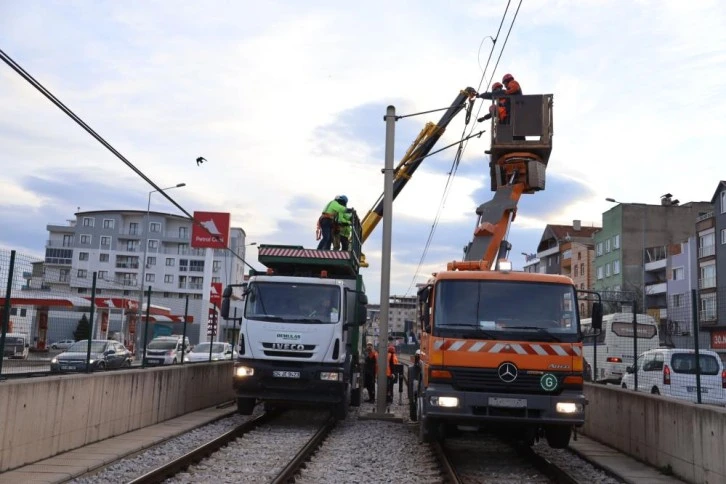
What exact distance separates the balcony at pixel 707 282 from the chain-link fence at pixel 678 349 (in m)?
37.3

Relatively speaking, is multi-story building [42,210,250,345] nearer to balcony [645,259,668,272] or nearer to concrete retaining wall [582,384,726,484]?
balcony [645,259,668,272]

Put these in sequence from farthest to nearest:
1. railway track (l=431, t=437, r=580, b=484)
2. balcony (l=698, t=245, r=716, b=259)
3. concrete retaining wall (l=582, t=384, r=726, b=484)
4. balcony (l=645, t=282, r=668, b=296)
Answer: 1. balcony (l=645, t=282, r=668, b=296)
2. balcony (l=698, t=245, r=716, b=259)
3. railway track (l=431, t=437, r=580, b=484)
4. concrete retaining wall (l=582, t=384, r=726, b=484)

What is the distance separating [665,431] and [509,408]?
2193mm

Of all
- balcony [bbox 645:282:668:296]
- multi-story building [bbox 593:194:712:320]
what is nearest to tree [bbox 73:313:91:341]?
balcony [bbox 645:282:668:296]

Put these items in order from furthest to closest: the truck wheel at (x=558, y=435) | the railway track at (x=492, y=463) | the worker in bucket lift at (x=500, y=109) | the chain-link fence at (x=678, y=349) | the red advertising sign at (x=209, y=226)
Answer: the red advertising sign at (x=209, y=226) < the worker in bucket lift at (x=500, y=109) < the chain-link fence at (x=678, y=349) < the truck wheel at (x=558, y=435) < the railway track at (x=492, y=463)

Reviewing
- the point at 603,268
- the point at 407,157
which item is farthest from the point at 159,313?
the point at 603,268

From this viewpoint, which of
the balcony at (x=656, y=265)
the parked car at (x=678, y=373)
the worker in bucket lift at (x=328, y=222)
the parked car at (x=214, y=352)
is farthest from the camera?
the balcony at (x=656, y=265)

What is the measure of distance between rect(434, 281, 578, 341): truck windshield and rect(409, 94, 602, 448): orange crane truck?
1cm

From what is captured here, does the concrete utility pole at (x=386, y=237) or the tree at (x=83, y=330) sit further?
the concrete utility pole at (x=386, y=237)

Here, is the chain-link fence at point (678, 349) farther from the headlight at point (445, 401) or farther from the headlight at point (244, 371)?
the headlight at point (244, 371)

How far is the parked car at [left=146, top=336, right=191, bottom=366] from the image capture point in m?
31.4

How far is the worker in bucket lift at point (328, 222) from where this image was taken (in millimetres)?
17125

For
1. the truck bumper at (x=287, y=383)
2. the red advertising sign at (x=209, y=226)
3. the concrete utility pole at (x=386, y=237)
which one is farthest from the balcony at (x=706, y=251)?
the truck bumper at (x=287, y=383)


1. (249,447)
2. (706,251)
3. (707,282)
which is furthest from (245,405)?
(706,251)
